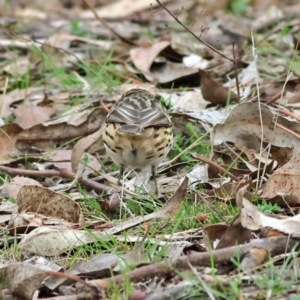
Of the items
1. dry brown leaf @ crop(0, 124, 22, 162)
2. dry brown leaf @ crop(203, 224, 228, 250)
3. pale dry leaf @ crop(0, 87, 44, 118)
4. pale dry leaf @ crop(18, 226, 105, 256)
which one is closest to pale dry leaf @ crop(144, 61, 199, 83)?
pale dry leaf @ crop(0, 87, 44, 118)

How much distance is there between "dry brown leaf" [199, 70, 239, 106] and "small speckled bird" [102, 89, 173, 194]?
101 cm

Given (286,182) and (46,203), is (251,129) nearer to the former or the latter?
(286,182)

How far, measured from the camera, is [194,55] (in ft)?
27.4

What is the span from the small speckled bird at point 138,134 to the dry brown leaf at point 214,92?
1.01m

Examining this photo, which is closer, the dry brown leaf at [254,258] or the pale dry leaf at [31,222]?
the dry brown leaf at [254,258]

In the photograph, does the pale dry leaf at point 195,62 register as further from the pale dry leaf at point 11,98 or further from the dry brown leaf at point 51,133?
the dry brown leaf at point 51,133

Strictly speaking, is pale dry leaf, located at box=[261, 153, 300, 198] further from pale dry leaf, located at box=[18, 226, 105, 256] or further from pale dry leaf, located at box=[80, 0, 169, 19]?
pale dry leaf, located at box=[80, 0, 169, 19]

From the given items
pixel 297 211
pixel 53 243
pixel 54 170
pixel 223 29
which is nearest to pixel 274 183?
pixel 297 211

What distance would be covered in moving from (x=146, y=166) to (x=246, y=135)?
81 centimetres

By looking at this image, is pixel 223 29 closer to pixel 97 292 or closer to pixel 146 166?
pixel 146 166

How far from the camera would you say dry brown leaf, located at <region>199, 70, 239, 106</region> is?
6.62m

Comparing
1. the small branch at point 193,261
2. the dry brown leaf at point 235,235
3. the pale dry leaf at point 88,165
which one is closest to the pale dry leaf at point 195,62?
the pale dry leaf at point 88,165

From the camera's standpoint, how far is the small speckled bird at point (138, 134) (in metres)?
5.24

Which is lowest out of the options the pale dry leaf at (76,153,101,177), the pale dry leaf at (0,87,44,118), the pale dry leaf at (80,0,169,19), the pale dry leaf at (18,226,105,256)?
the pale dry leaf at (80,0,169,19)
